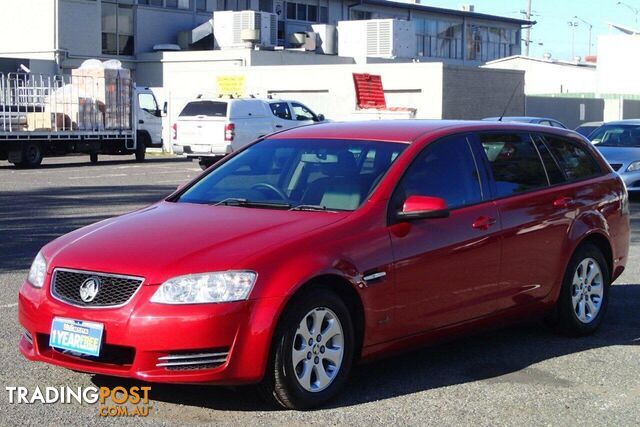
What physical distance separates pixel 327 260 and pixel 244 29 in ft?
133

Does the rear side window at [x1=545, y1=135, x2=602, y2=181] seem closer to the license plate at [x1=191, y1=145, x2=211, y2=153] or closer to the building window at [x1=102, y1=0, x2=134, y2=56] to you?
the license plate at [x1=191, y1=145, x2=211, y2=153]

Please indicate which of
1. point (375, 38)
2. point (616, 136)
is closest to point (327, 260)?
point (616, 136)

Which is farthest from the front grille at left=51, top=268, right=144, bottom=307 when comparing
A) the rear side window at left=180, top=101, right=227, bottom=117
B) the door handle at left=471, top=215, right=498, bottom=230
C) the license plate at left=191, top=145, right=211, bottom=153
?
the rear side window at left=180, top=101, right=227, bottom=117

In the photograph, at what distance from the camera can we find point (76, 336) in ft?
18.7

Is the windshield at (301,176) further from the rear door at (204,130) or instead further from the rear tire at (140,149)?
the rear tire at (140,149)

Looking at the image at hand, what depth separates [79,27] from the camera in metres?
43.6

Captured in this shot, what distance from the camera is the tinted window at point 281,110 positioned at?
30152 millimetres

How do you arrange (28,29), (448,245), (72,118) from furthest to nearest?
(28,29)
(72,118)
(448,245)

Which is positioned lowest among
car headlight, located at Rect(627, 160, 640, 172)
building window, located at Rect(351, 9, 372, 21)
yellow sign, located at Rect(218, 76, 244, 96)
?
car headlight, located at Rect(627, 160, 640, 172)

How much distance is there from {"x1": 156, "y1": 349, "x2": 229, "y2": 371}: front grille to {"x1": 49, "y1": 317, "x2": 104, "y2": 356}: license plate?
1.18 feet

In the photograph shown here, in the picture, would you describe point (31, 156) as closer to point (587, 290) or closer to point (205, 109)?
point (205, 109)

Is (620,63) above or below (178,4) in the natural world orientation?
below

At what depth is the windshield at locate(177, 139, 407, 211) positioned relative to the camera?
21.7 feet

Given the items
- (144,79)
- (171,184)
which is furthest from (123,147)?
(144,79)
